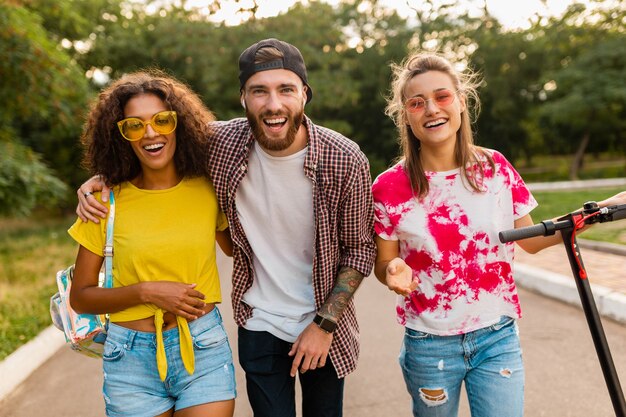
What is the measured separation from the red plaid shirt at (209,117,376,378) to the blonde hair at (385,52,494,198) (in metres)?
0.21

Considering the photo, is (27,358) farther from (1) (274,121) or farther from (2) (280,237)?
(1) (274,121)

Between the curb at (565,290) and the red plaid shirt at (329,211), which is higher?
the red plaid shirt at (329,211)

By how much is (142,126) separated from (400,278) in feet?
4.09

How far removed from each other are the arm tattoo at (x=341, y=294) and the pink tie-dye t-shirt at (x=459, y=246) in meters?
0.25

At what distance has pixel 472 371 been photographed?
8.63ft

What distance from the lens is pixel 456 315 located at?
261 cm

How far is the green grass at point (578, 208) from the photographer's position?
961 centimetres

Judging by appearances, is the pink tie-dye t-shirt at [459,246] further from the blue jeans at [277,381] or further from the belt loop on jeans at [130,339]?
the belt loop on jeans at [130,339]

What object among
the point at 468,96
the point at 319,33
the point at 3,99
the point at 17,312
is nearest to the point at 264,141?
the point at 468,96

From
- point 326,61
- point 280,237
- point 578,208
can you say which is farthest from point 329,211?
point 326,61

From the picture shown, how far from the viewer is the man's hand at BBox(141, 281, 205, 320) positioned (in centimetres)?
253

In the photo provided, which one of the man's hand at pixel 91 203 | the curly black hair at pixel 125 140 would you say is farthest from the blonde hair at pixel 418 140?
the man's hand at pixel 91 203

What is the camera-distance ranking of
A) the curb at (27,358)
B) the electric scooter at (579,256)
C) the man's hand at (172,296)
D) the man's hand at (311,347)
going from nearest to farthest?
the electric scooter at (579,256) < the man's hand at (172,296) < the man's hand at (311,347) < the curb at (27,358)

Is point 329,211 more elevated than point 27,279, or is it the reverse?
point 329,211
